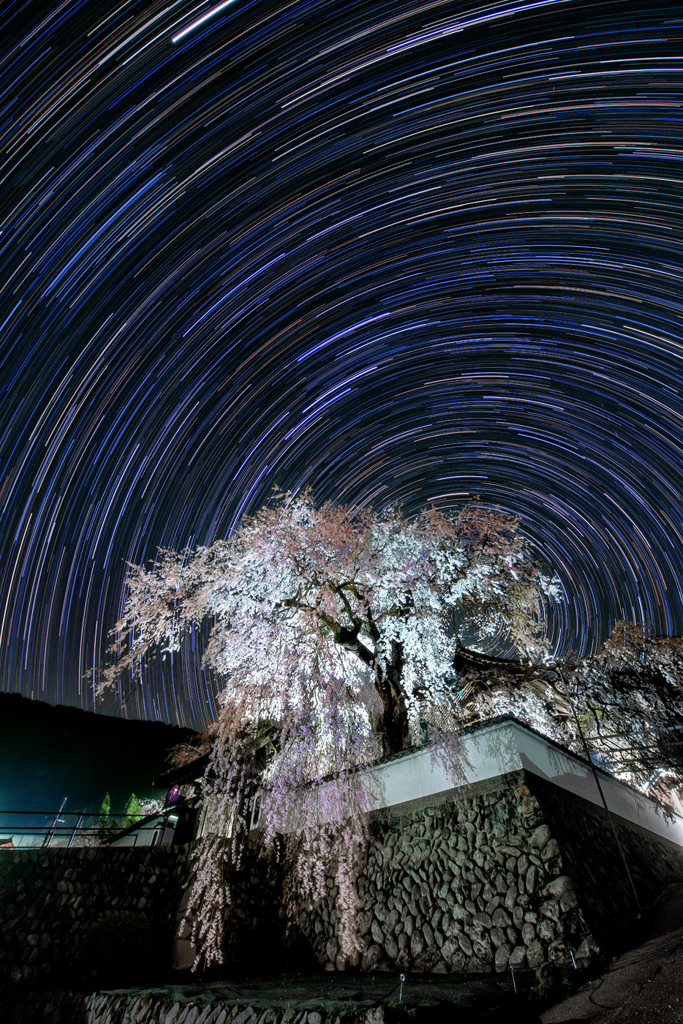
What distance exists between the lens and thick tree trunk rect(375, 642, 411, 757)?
13.8 m

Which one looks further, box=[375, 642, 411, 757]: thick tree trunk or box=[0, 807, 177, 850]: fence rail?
box=[0, 807, 177, 850]: fence rail

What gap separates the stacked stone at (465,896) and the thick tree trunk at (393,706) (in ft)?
7.54

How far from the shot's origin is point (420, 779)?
1145 centimetres

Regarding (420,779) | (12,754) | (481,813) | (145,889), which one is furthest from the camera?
(12,754)

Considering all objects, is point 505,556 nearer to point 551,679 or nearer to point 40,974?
point 551,679

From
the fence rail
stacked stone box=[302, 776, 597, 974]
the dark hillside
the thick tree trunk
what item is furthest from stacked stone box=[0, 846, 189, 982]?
the dark hillside

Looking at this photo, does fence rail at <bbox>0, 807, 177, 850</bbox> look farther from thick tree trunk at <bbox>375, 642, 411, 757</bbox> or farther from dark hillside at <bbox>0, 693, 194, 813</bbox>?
dark hillside at <bbox>0, 693, 194, 813</bbox>

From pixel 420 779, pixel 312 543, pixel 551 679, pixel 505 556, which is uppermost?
pixel 312 543

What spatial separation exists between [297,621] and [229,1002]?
28.0 ft

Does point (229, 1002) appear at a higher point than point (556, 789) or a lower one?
→ lower

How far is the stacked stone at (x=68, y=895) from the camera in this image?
38.8 ft

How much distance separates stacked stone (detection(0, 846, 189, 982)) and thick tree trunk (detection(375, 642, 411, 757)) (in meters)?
7.49

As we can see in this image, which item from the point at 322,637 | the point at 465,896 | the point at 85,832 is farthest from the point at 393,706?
the point at 85,832

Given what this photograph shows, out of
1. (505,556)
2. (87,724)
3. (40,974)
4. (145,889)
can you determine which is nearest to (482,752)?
(505,556)
